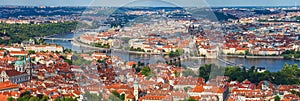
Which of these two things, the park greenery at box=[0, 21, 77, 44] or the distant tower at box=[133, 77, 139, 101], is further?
the park greenery at box=[0, 21, 77, 44]

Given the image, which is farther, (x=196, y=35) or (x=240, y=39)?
(x=240, y=39)

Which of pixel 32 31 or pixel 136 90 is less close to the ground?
pixel 136 90

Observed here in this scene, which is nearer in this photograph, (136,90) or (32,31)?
(136,90)

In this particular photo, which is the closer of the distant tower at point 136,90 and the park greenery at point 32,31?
the distant tower at point 136,90

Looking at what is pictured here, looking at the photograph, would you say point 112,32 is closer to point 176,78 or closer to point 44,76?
point 44,76

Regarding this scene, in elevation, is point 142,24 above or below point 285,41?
above

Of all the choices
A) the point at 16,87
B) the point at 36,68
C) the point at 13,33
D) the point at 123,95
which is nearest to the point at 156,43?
the point at 36,68

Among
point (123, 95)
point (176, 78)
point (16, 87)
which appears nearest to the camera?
point (123, 95)

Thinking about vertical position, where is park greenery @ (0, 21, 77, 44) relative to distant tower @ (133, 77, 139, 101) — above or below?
below

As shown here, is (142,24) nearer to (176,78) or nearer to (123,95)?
(176,78)

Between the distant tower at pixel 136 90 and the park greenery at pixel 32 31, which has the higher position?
the distant tower at pixel 136 90

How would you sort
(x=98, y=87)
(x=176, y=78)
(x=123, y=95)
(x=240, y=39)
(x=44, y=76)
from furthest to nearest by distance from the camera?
(x=240, y=39), (x=44, y=76), (x=176, y=78), (x=123, y=95), (x=98, y=87)
